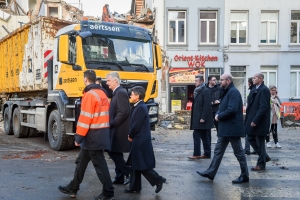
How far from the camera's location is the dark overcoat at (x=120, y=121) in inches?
249

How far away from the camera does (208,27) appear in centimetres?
2484

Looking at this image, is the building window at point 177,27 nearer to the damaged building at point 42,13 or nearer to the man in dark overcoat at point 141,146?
the damaged building at point 42,13

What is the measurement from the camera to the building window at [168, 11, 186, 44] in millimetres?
24656

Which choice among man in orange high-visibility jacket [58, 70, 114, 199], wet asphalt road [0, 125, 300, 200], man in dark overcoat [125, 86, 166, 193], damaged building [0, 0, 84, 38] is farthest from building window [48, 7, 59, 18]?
man in orange high-visibility jacket [58, 70, 114, 199]

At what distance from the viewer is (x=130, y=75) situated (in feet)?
32.1

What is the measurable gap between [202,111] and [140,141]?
11.3 feet

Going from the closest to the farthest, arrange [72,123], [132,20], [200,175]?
[200,175]
[72,123]
[132,20]

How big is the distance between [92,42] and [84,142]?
446 centimetres

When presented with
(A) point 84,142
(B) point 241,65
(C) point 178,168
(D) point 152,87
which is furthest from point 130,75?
(B) point 241,65

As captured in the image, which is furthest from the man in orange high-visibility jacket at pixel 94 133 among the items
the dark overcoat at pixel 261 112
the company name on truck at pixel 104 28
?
the company name on truck at pixel 104 28

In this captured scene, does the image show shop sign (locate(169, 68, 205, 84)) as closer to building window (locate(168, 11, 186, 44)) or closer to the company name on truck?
building window (locate(168, 11, 186, 44))

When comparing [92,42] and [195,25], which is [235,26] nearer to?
[195,25]

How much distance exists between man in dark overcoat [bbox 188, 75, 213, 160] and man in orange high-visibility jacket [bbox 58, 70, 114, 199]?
148 inches

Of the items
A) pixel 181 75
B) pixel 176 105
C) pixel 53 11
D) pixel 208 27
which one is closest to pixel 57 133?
pixel 176 105
